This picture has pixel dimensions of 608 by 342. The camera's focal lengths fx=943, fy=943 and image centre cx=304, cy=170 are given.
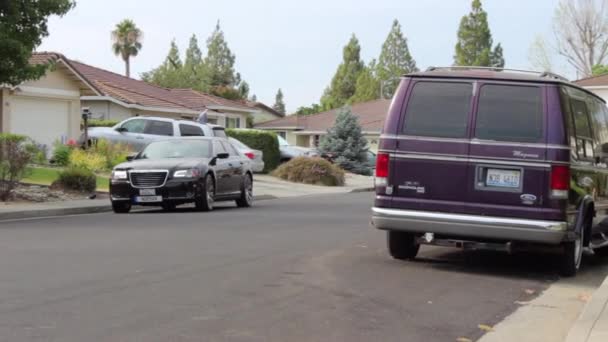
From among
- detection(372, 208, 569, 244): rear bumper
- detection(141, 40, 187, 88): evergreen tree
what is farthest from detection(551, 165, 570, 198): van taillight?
detection(141, 40, 187, 88): evergreen tree

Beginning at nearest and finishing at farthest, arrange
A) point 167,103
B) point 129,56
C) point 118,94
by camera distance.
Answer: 1. point 118,94
2. point 167,103
3. point 129,56

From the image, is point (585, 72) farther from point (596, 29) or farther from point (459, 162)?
point (459, 162)

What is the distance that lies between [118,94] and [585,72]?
36.1 metres

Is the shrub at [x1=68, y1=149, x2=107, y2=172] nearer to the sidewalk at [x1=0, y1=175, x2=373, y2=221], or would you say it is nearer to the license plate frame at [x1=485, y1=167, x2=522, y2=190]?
the sidewalk at [x1=0, y1=175, x2=373, y2=221]

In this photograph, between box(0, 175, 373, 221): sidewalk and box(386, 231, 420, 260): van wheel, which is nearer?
box(386, 231, 420, 260): van wheel

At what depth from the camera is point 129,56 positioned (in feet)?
244

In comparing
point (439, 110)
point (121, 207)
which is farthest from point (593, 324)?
point (121, 207)

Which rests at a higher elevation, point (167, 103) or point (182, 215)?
point (167, 103)

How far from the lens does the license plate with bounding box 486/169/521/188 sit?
985cm

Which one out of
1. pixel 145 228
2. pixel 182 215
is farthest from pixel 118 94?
pixel 145 228


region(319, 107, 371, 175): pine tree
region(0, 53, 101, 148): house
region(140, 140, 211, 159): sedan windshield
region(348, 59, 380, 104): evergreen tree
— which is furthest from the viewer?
region(348, 59, 380, 104): evergreen tree

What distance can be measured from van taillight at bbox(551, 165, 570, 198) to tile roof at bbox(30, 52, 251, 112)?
2962 cm

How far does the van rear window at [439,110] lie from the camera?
10.1 metres

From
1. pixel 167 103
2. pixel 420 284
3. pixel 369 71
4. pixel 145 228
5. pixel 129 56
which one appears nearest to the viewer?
pixel 420 284
